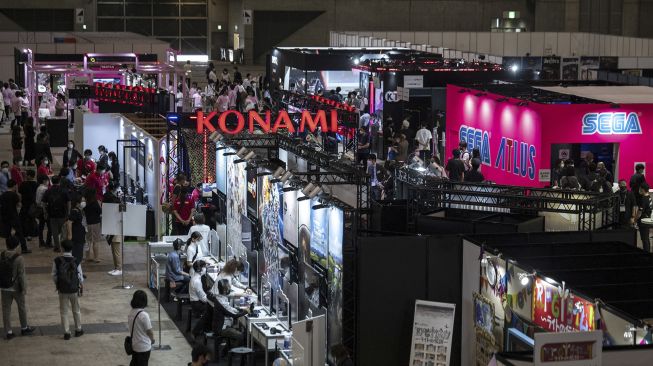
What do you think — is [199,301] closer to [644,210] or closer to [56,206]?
[56,206]

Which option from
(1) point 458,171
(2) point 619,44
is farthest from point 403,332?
(2) point 619,44

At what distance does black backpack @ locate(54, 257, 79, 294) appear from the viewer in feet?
49.2

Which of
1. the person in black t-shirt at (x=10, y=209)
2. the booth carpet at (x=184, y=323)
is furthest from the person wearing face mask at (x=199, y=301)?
the person in black t-shirt at (x=10, y=209)

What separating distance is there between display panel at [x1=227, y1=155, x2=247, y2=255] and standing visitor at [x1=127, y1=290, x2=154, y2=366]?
4.83m

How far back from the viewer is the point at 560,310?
10.6 metres

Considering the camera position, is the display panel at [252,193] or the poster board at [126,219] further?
the poster board at [126,219]

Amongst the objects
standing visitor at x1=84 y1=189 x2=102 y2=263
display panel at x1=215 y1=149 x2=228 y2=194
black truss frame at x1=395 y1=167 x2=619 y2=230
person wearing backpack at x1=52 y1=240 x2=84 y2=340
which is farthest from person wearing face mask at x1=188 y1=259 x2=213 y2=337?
standing visitor at x1=84 y1=189 x2=102 y2=263

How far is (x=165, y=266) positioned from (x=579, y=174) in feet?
26.7

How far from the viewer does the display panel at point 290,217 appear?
15109 mm

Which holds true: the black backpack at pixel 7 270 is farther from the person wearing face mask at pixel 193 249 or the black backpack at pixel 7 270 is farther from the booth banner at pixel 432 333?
the booth banner at pixel 432 333

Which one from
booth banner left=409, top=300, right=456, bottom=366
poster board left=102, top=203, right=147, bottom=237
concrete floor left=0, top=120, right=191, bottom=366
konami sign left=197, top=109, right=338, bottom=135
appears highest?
konami sign left=197, top=109, right=338, bottom=135

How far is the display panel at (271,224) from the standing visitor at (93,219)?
347 centimetres

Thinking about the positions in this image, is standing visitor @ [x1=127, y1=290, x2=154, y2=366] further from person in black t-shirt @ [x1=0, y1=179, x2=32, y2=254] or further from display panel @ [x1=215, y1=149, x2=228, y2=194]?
person in black t-shirt @ [x1=0, y1=179, x2=32, y2=254]

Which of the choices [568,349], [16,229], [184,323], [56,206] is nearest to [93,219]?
[56,206]
